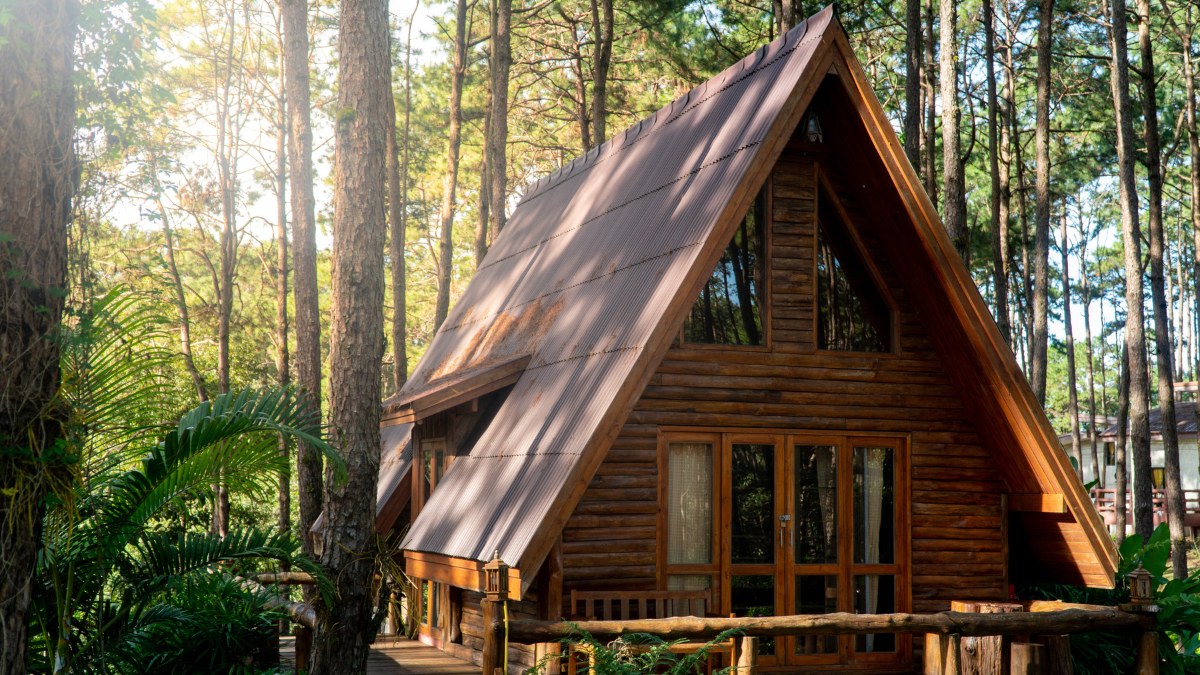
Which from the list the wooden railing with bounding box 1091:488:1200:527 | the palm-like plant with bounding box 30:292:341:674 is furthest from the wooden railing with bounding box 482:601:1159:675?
the wooden railing with bounding box 1091:488:1200:527

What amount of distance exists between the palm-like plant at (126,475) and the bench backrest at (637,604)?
8.68 feet

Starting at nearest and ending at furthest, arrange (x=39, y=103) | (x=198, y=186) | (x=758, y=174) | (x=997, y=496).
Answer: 1. (x=39, y=103)
2. (x=758, y=174)
3. (x=997, y=496)
4. (x=198, y=186)

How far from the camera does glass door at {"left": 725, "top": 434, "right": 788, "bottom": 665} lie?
8.57 m

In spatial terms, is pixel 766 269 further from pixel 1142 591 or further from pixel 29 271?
pixel 29 271

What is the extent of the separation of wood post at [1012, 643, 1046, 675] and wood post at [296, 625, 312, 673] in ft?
18.0

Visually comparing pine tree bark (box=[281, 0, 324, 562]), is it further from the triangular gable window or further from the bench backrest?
the triangular gable window

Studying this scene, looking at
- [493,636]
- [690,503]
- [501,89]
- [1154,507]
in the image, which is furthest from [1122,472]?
[493,636]

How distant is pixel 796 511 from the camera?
8797 millimetres

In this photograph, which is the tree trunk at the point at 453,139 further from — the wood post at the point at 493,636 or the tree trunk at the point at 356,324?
the wood post at the point at 493,636

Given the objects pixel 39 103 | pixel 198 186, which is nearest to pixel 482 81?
pixel 198 186

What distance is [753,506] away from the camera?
8695 mm

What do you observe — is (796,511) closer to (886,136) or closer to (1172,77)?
(886,136)

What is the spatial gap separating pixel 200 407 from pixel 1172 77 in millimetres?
29725

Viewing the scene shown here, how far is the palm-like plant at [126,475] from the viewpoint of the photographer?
531 cm
